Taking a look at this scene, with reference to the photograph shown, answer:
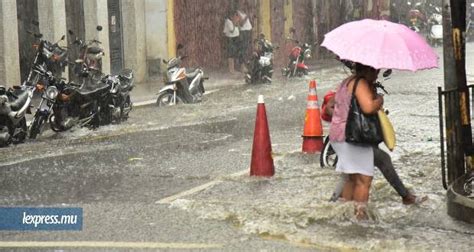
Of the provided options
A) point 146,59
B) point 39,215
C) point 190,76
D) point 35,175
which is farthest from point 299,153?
point 146,59

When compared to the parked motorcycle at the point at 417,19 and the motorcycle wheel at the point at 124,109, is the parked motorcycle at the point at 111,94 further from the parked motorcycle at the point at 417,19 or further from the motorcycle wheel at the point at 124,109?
the parked motorcycle at the point at 417,19

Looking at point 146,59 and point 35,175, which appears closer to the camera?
point 35,175

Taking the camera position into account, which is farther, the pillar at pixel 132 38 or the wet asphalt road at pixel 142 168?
the pillar at pixel 132 38

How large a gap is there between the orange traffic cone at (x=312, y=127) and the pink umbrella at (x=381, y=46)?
3.40 m

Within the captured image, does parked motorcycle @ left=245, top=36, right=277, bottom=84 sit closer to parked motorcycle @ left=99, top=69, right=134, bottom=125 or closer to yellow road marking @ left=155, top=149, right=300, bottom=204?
parked motorcycle @ left=99, top=69, right=134, bottom=125

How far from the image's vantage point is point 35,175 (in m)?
8.77

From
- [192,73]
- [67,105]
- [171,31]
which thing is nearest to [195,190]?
[67,105]

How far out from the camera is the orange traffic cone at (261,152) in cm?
842

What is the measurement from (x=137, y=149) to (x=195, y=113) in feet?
13.3

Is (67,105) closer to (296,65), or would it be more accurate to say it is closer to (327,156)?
(327,156)

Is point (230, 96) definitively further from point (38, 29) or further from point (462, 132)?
point (462, 132)

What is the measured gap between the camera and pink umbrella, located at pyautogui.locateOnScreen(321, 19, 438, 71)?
6.09 metres

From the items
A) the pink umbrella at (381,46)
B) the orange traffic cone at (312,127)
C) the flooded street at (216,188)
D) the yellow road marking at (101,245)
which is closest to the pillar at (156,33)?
the flooded street at (216,188)

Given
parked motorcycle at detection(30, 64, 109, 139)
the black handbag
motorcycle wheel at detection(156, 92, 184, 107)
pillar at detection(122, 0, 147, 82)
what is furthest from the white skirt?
pillar at detection(122, 0, 147, 82)
